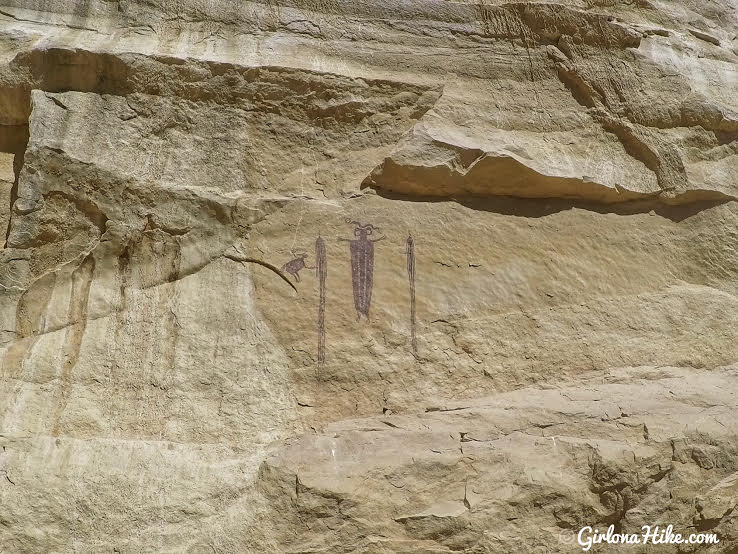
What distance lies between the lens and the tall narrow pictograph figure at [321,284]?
14.1 ft

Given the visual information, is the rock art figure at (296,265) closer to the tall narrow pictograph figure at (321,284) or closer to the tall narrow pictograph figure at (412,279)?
the tall narrow pictograph figure at (321,284)

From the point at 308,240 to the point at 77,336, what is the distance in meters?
1.47

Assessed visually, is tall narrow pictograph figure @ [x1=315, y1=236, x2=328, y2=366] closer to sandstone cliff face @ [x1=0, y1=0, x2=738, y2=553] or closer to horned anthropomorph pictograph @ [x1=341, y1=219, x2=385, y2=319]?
sandstone cliff face @ [x1=0, y1=0, x2=738, y2=553]

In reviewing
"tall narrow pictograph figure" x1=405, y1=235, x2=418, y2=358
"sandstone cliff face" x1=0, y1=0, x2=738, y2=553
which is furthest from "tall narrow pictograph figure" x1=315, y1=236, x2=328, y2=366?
"tall narrow pictograph figure" x1=405, y1=235, x2=418, y2=358

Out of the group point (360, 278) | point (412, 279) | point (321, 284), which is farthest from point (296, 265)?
point (412, 279)

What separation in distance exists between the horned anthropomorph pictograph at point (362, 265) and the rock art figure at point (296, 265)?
12.2 inches

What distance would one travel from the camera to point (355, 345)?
14.2 feet

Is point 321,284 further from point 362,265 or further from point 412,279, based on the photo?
point 412,279

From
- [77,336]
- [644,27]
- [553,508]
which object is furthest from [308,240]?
[644,27]

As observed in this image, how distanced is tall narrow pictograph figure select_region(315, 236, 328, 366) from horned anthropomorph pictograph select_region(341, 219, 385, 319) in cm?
18

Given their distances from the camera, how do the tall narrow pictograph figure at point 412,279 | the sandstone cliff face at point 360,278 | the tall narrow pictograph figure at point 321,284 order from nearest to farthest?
the sandstone cliff face at point 360,278 → the tall narrow pictograph figure at point 321,284 → the tall narrow pictograph figure at point 412,279

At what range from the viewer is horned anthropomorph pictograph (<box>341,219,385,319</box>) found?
4.45 metres

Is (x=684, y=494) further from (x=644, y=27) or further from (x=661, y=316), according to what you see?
(x=644, y=27)

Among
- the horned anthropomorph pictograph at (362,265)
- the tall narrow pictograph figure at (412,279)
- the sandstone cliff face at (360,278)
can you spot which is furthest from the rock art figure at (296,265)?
the tall narrow pictograph figure at (412,279)
